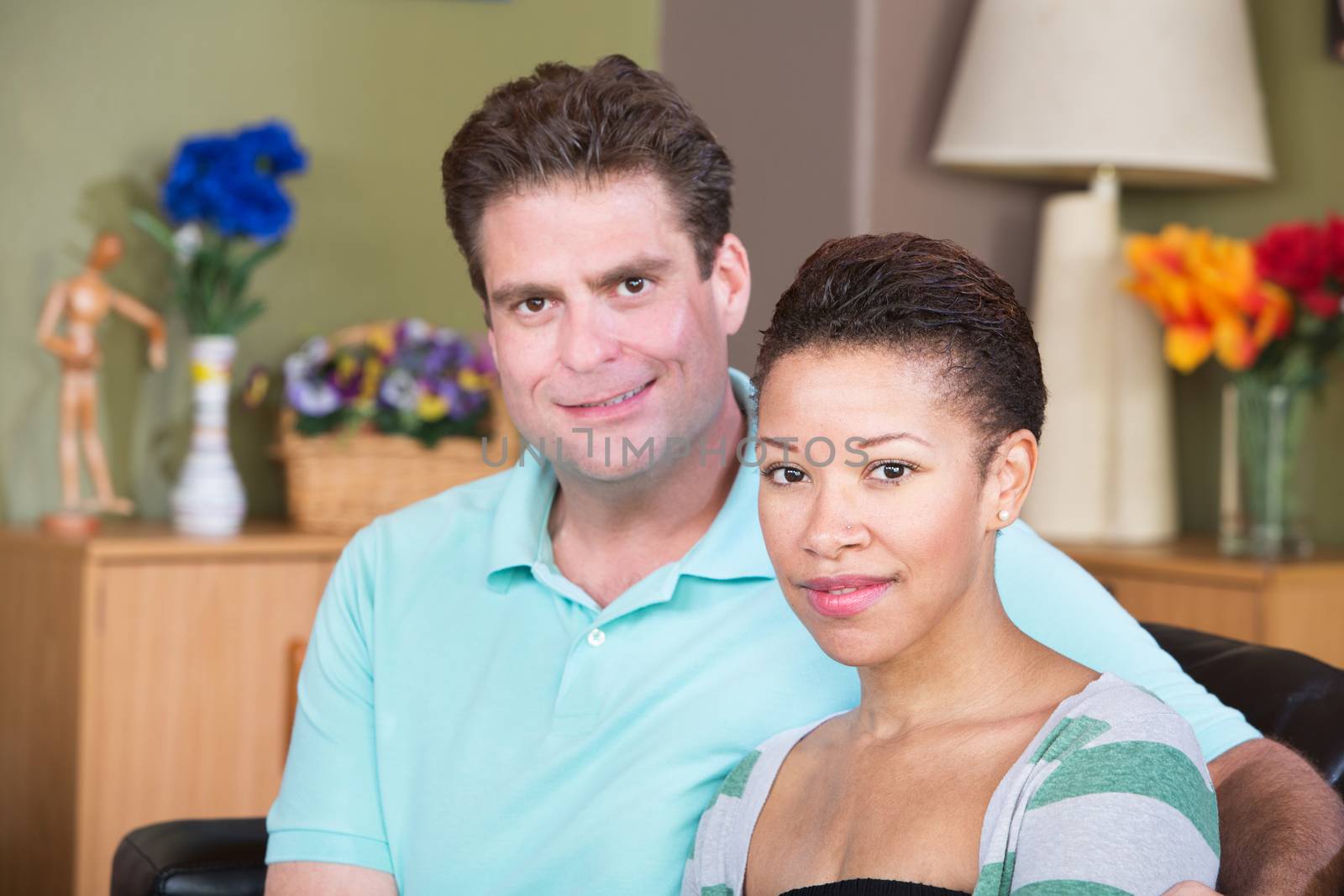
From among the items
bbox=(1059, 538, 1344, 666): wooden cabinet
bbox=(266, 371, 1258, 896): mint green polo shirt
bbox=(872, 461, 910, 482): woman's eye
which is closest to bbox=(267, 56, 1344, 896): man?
bbox=(266, 371, 1258, 896): mint green polo shirt

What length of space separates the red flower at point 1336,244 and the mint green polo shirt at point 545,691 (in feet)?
4.28

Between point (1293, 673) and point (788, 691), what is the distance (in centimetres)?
49

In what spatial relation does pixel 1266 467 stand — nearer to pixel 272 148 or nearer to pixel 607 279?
pixel 607 279

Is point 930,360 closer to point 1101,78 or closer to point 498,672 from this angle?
point 498,672

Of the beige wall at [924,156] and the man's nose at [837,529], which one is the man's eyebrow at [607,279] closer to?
the man's nose at [837,529]

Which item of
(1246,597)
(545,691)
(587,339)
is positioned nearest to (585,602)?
(545,691)

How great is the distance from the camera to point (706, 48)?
3.41 metres

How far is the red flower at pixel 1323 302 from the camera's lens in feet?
8.11

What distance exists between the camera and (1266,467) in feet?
8.56

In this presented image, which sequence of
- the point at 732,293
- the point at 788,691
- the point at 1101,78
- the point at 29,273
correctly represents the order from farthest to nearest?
the point at 29,273, the point at 1101,78, the point at 732,293, the point at 788,691

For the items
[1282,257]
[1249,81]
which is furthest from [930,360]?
[1249,81]

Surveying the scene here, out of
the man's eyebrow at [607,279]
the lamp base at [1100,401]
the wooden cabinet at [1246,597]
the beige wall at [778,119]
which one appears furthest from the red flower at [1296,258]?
the man's eyebrow at [607,279]

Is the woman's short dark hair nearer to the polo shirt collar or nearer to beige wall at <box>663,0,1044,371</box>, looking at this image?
the polo shirt collar

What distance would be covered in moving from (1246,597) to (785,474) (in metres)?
1.51
